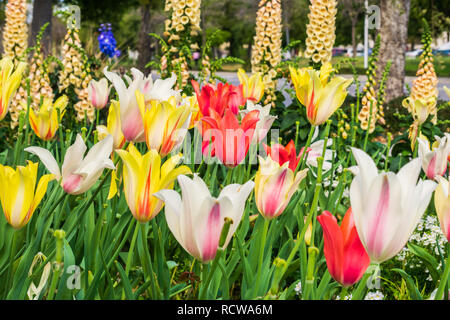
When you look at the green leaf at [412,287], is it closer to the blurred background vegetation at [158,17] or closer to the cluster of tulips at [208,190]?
the cluster of tulips at [208,190]

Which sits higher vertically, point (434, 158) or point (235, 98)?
point (235, 98)

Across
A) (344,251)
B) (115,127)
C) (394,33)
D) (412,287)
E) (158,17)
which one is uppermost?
(158,17)

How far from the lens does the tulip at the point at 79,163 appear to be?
4.33ft

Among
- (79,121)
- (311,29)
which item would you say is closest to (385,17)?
(311,29)

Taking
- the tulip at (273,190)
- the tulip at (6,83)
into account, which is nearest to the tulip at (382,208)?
the tulip at (273,190)

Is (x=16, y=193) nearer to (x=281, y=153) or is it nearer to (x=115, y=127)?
(x=115, y=127)

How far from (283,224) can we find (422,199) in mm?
1006

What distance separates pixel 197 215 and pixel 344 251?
31 cm

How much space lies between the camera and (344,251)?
1074 mm

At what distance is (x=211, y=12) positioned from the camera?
99.3ft

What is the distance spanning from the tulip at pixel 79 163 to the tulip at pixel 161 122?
0.17 meters

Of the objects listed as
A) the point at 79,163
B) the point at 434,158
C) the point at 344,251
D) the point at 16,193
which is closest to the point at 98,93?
the point at 79,163

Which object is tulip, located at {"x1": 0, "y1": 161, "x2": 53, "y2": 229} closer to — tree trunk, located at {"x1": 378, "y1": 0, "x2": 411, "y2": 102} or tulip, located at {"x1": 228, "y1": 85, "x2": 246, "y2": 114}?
tulip, located at {"x1": 228, "y1": 85, "x2": 246, "y2": 114}

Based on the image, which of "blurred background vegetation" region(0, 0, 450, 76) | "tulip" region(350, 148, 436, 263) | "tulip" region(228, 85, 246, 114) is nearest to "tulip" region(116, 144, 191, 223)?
"tulip" region(350, 148, 436, 263)
